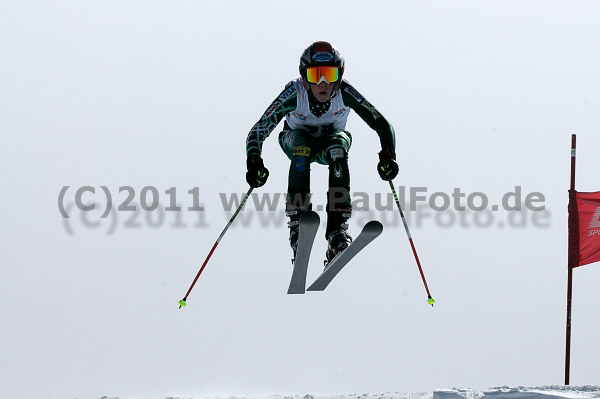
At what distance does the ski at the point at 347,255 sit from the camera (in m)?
8.47

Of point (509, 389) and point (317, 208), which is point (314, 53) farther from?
point (509, 389)

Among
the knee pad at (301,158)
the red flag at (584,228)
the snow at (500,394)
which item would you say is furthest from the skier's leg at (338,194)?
the red flag at (584,228)

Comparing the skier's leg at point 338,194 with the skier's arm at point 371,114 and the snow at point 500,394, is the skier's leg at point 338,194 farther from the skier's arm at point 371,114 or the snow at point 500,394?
the snow at point 500,394

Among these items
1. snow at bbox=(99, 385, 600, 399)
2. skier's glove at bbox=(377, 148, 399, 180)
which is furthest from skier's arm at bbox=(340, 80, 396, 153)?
snow at bbox=(99, 385, 600, 399)

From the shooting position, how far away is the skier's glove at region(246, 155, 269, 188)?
876cm

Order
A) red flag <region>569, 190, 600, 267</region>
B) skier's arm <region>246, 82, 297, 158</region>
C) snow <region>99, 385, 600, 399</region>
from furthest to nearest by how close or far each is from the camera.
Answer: red flag <region>569, 190, 600, 267</region>
snow <region>99, 385, 600, 399</region>
skier's arm <region>246, 82, 297, 158</region>

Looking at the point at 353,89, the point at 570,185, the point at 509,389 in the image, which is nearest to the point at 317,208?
the point at 353,89

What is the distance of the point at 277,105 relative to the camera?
29.6ft

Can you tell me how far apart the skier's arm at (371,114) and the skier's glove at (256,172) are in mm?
1156

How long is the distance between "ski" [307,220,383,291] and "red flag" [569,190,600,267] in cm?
524

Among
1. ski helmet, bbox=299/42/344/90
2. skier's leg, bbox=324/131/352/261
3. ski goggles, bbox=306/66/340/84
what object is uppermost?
ski helmet, bbox=299/42/344/90

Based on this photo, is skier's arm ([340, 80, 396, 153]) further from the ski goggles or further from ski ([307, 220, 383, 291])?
ski ([307, 220, 383, 291])

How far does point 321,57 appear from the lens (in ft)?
28.2

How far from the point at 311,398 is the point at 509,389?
2370 mm
